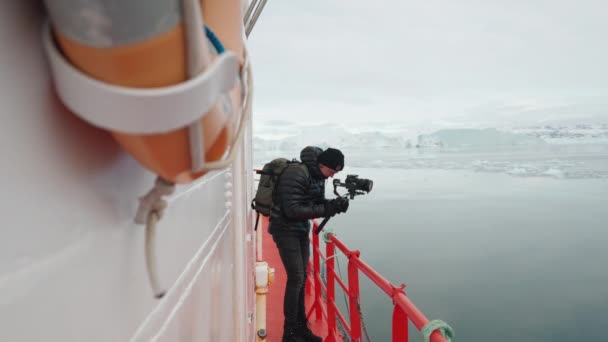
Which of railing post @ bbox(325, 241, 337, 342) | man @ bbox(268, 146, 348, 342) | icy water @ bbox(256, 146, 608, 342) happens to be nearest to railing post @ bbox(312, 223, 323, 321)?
railing post @ bbox(325, 241, 337, 342)

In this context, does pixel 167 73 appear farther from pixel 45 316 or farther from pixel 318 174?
pixel 318 174

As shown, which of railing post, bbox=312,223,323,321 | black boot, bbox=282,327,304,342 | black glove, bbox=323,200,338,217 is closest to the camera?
black glove, bbox=323,200,338,217

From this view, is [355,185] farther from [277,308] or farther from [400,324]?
[277,308]

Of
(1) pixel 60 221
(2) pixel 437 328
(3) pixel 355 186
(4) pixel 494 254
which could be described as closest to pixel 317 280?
(3) pixel 355 186

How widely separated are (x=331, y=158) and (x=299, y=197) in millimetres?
363

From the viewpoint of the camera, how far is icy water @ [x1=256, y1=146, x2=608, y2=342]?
3281 cm

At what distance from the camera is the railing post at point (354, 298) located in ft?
7.64

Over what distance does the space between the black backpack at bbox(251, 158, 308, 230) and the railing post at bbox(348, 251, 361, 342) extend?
699 millimetres

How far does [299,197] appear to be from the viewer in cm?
229

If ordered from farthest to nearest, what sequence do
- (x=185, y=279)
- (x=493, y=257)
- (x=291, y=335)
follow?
(x=493, y=257), (x=291, y=335), (x=185, y=279)

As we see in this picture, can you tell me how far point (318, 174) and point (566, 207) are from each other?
60996 millimetres

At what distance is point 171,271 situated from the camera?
0.74 m

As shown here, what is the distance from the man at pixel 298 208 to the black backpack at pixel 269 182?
1.6 inches

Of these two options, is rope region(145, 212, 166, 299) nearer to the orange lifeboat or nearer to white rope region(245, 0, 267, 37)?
the orange lifeboat
